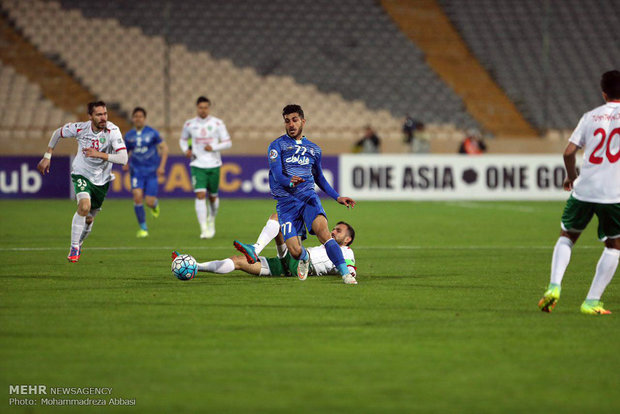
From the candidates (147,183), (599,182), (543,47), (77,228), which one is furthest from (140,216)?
(543,47)

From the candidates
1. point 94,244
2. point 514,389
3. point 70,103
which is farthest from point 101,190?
point 70,103

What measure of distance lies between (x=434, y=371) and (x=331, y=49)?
28628 mm

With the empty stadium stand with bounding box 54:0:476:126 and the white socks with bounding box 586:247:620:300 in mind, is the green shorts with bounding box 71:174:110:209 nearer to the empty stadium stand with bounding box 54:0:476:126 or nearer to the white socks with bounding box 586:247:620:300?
the white socks with bounding box 586:247:620:300

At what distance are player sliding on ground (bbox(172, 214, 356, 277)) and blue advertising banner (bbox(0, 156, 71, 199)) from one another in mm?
16876

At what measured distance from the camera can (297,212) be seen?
1001 cm

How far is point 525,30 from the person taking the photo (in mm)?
35938

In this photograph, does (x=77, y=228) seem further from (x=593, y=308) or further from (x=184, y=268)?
(x=593, y=308)

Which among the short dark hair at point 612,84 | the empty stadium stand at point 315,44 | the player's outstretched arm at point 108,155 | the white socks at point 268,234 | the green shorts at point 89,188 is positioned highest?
the empty stadium stand at point 315,44

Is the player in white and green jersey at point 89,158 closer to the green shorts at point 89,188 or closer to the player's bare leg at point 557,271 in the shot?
the green shorts at point 89,188

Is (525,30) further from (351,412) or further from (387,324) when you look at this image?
(351,412)

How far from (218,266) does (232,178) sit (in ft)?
56.3

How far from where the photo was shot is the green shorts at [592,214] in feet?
25.3

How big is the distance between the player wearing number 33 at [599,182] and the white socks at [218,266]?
11.6 ft

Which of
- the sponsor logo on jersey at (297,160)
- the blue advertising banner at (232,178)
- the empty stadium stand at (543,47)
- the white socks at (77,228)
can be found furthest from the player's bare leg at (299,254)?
the empty stadium stand at (543,47)
